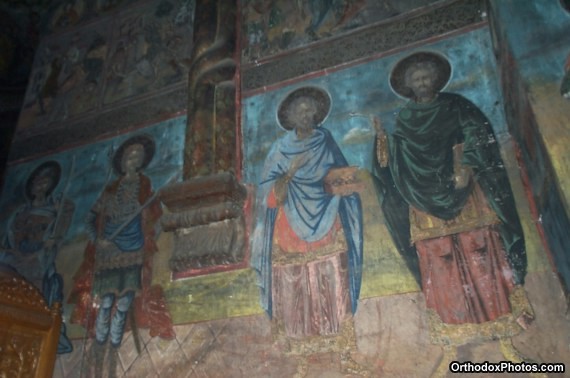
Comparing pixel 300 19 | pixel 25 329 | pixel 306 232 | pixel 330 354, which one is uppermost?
pixel 300 19

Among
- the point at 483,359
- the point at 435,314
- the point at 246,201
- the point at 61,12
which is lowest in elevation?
the point at 483,359

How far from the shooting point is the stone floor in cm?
328

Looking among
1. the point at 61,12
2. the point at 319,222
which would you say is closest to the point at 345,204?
the point at 319,222

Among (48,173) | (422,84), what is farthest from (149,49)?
(422,84)

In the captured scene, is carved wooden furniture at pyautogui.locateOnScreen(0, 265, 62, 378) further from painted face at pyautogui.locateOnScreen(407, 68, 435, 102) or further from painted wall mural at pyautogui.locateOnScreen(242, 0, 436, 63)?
painted face at pyautogui.locateOnScreen(407, 68, 435, 102)

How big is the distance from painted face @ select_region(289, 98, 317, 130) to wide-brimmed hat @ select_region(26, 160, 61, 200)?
3059mm

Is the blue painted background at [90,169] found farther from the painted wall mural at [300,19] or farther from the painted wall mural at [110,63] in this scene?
the painted wall mural at [300,19]

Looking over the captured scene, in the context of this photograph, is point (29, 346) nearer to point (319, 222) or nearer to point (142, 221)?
point (142, 221)

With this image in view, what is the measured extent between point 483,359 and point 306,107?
274cm

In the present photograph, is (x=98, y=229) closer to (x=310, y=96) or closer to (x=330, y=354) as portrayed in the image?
(x=310, y=96)

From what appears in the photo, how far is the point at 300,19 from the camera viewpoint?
541 cm

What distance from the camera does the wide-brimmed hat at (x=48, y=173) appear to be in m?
5.84

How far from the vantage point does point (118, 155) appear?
5621 mm

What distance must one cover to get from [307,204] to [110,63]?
12.3 ft
